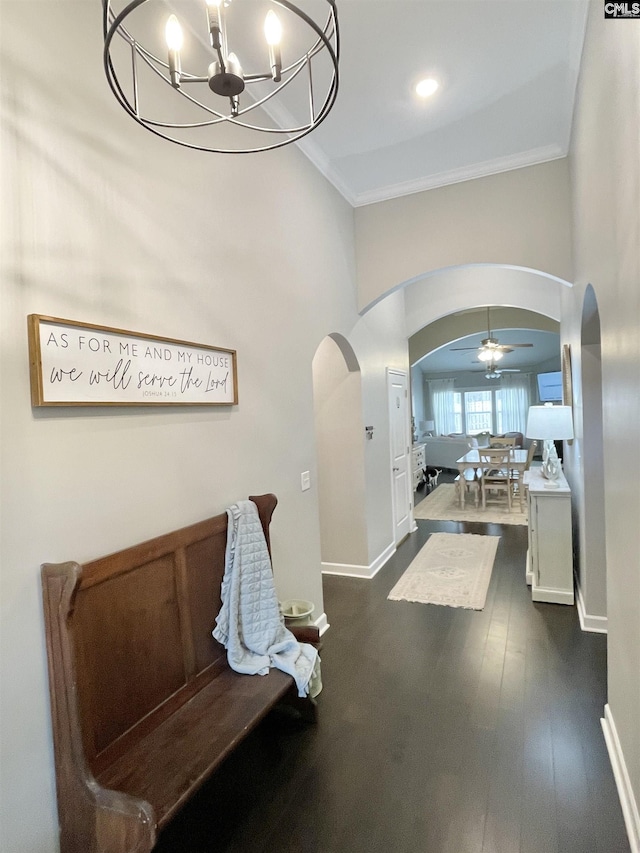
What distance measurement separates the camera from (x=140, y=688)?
1.70 metres

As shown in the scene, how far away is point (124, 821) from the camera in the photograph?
4.27 ft

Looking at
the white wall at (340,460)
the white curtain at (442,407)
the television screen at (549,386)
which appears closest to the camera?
the white wall at (340,460)

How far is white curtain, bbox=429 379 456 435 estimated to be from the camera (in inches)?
541

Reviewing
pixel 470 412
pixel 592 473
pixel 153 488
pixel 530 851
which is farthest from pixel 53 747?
pixel 470 412

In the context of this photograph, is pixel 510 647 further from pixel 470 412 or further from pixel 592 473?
pixel 470 412

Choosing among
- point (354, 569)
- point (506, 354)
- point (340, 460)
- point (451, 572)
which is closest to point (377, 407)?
point (340, 460)

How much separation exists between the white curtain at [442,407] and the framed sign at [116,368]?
39.9 ft

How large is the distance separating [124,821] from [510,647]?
96.8 inches

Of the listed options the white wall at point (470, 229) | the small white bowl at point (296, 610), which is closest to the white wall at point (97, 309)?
the small white bowl at point (296, 610)

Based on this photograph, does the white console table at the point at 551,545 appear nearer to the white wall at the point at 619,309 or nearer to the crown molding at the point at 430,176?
the white wall at the point at 619,309

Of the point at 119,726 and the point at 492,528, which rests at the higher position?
the point at 119,726

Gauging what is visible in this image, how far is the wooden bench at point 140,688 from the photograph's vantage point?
Answer: 4.53ft

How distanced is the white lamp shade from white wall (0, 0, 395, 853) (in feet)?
6.66

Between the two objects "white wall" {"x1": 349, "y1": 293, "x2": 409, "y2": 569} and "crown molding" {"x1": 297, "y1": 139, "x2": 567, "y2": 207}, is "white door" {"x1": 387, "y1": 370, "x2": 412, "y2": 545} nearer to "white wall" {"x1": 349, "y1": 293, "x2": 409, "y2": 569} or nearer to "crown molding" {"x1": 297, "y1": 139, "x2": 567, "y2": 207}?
"white wall" {"x1": 349, "y1": 293, "x2": 409, "y2": 569}
